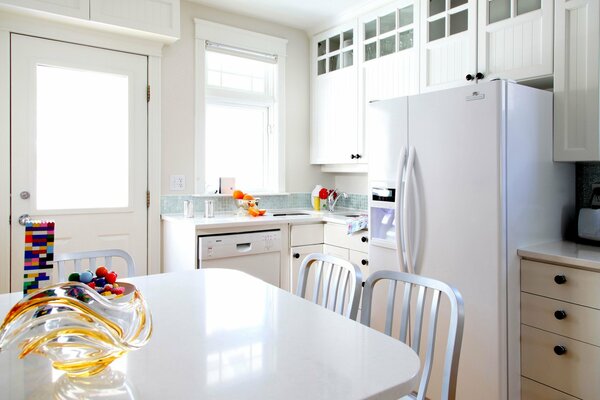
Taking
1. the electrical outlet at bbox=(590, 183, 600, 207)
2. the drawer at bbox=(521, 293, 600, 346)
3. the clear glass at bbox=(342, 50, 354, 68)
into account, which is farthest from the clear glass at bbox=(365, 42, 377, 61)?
the drawer at bbox=(521, 293, 600, 346)

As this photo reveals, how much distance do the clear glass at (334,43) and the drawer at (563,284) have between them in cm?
257

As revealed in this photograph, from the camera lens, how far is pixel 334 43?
3.86 meters

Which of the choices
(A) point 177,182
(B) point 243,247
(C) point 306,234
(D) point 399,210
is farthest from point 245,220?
(D) point 399,210

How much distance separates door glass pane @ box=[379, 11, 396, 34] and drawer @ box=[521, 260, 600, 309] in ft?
6.73

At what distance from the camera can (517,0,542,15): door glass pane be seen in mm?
2281

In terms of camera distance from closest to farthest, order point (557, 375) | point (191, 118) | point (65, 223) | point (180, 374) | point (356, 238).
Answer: point (180, 374) < point (557, 375) < point (65, 223) < point (356, 238) < point (191, 118)

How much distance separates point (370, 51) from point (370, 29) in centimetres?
18

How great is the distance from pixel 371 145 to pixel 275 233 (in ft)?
3.23

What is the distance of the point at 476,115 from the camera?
2037 millimetres

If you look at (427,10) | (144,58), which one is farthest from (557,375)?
(144,58)

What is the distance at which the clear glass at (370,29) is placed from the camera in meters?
3.41

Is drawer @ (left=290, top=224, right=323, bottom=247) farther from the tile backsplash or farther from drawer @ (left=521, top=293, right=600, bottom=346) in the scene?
drawer @ (left=521, top=293, right=600, bottom=346)

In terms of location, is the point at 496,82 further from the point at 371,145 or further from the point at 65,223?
the point at 65,223

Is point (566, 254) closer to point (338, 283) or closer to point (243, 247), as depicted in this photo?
point (338, 283)
